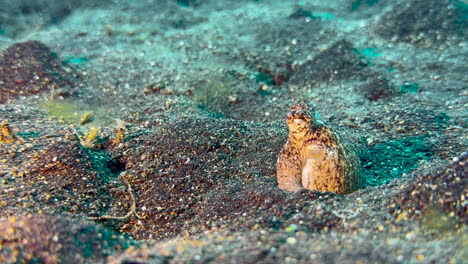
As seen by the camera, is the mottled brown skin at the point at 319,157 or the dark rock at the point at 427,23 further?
the dark rock at the point at 427,23

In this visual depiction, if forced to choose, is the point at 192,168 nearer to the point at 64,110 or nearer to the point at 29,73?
the point at 64,110

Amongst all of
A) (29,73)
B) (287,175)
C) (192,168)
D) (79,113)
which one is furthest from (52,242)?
(29,73)

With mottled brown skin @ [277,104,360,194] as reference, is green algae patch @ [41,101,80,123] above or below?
below

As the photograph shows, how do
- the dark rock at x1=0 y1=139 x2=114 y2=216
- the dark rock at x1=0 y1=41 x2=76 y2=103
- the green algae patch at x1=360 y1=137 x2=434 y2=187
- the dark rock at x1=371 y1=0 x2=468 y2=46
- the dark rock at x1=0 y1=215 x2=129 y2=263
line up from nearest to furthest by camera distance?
the dark rock at x1=0 y1=215 x2=129 y2=263 → the dark rock at x1=0 y1=139 x2=114 y2=216 → the green algae patch at x1=360 y1=137 x2=434 y2=187 → the dark rock at x1=0 y1=41 x2=76 y2=103 → the dark rock at x1=371 y1=0 x2=468 y2=46

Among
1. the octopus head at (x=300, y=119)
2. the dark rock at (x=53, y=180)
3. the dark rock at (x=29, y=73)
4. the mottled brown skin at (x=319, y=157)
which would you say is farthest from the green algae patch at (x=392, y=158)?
the dark rock at (x=29, y=73)

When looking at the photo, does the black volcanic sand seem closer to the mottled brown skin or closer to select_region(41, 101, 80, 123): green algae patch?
select_region(41, 101, 80, 123): green algae patch

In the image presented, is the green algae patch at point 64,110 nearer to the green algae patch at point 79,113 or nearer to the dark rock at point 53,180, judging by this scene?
the green algae patch at point 79,113

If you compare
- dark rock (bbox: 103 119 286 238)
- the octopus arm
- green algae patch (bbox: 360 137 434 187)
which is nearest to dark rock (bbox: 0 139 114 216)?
dark rock (bbox: 103 119 286 238)

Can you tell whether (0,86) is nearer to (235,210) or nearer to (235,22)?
(235,210)
